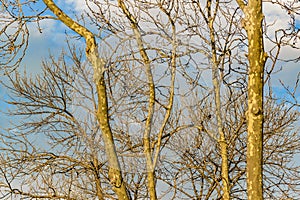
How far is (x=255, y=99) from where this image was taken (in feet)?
11.9

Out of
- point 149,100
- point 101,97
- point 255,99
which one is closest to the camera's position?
point 255,99

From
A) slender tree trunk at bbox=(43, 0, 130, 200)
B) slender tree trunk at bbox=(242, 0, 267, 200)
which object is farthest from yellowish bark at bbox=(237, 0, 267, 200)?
slender tree trunk at bbox=(43, 0, 130, 200)

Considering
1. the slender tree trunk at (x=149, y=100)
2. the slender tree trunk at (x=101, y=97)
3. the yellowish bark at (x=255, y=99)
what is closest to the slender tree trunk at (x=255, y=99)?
the yellowish bark at (x=255, y=99)

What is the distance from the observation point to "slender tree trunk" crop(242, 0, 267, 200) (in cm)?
353

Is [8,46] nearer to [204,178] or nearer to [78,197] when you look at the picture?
[78,197]

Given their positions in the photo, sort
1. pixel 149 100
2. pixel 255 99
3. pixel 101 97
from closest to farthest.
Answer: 1. pixel 255 99
2. pixel 101 97
3. pixel 149 100

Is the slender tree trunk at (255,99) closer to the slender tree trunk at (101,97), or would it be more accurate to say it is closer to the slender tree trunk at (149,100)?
the slender tree trunk at (149,100)

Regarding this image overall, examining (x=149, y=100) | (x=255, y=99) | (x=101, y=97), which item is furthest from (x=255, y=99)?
(x=101, y=97)

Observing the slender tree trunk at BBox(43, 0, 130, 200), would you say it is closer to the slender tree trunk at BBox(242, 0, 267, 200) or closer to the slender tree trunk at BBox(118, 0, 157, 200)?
the slender tree trunk at BBox(118, 0, 157, 200)

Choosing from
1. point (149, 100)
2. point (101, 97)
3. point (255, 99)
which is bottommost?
point (255, 99)

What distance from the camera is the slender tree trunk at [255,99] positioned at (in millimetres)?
3533

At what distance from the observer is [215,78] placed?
12.5 ft

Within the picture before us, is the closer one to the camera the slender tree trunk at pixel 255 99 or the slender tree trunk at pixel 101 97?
the slender tree trunk at pixel 255 99

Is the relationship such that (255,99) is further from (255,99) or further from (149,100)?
(149,100)
